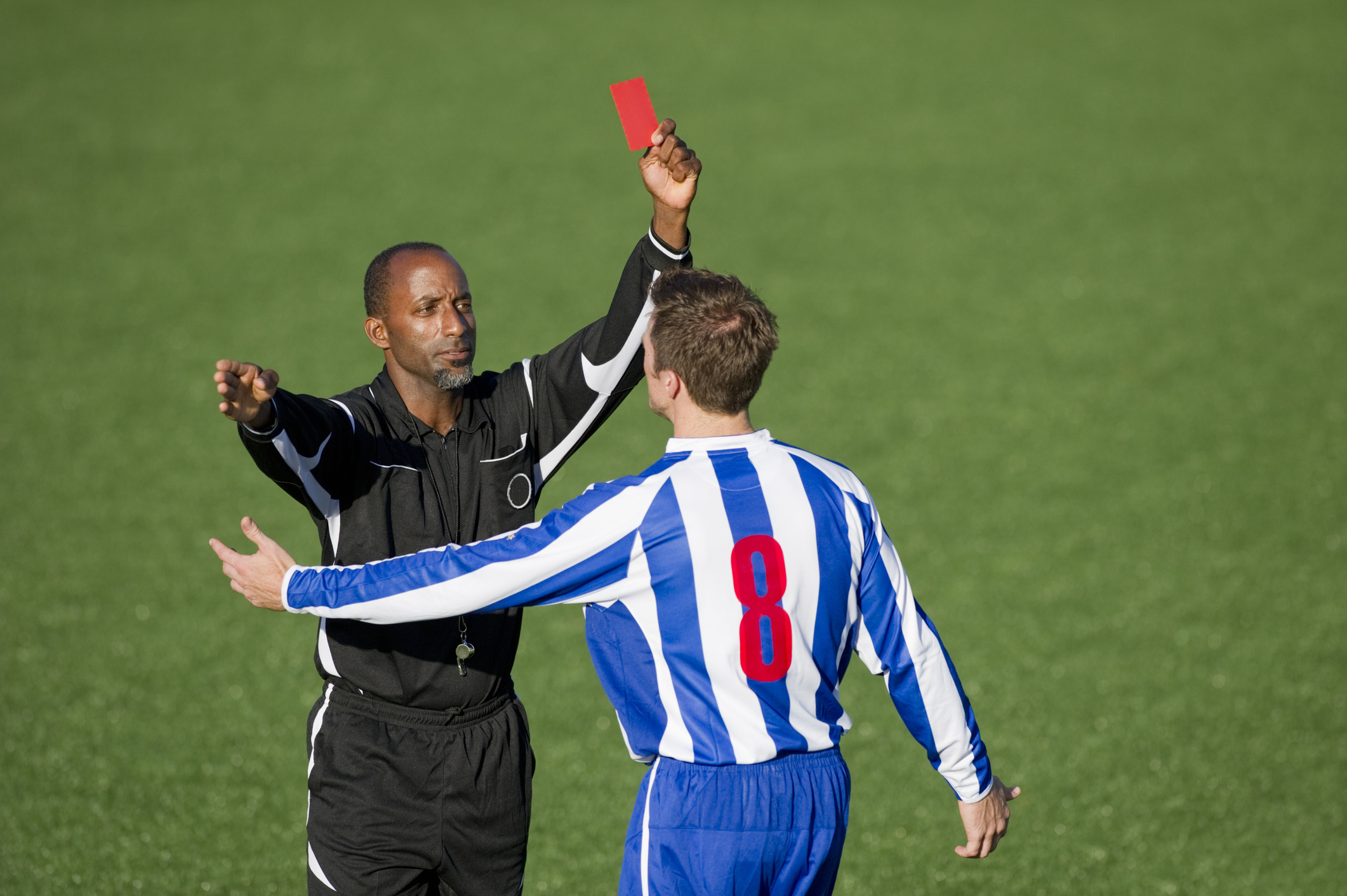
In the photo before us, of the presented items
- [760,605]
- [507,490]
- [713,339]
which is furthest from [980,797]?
[507,490]

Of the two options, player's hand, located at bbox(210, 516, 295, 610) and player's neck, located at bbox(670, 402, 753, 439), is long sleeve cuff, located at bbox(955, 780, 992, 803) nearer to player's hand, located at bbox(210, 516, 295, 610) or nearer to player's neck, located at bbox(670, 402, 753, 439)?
player's neck, located at bbox(670, 402, 753, 439)

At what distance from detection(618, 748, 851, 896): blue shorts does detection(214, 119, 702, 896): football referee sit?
727 millimetres

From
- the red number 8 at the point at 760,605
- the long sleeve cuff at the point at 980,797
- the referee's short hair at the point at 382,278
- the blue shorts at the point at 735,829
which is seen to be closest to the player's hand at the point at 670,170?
the referee's short hair at the point at 382,278

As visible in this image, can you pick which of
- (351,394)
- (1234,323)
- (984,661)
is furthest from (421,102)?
(351,394)

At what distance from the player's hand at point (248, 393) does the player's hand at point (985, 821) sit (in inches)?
73.5

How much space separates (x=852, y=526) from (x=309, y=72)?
51.9 ft

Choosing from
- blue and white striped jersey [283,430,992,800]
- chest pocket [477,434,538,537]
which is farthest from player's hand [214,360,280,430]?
chest pocket [477,434,538,537]

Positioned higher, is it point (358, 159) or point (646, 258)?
point (358, 159)

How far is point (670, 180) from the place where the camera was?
131 inches

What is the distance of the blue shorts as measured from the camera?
9.12ft

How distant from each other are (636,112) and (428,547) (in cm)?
126

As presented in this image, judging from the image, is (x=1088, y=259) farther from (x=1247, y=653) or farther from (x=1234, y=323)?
(x=1247, y=653)

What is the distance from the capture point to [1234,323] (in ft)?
38.4

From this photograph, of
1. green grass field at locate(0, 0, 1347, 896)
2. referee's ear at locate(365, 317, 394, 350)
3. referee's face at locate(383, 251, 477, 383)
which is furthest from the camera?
green grass field at locate(0, 0, 1347, 896)
